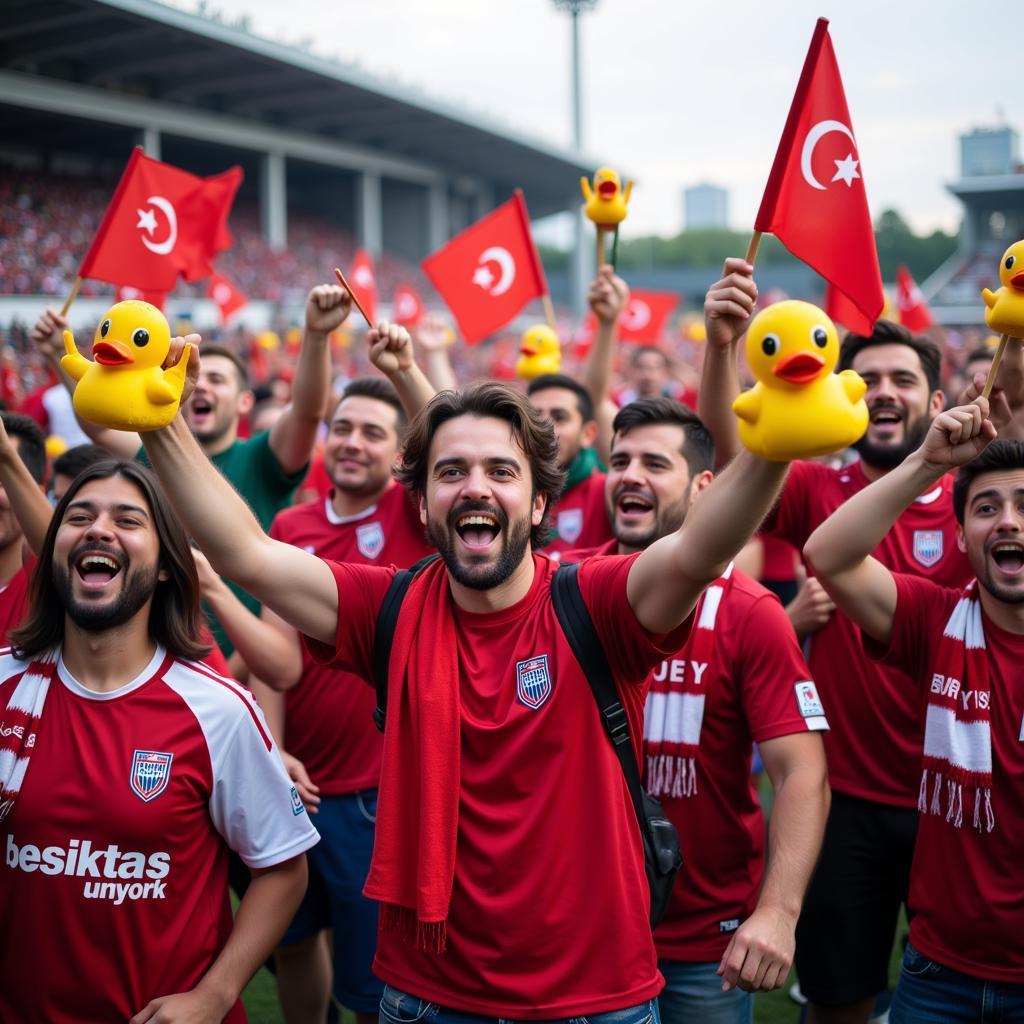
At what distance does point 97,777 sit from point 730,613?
1635mm

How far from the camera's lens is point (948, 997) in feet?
9.19

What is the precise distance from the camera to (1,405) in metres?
10.3

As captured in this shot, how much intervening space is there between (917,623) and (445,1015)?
153cm

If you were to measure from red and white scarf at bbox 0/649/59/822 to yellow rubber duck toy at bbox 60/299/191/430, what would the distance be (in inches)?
31.3

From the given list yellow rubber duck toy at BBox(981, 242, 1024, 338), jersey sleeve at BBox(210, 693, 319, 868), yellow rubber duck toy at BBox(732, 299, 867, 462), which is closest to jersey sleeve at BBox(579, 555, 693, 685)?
yellow rubber duck toy at BBox(732, 299, 867, 462)

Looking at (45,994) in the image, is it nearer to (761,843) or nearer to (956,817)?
(761,843)

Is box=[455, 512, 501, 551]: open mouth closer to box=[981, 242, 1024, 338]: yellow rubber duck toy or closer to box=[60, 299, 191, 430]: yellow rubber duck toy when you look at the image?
box=[60, 299, 191, 430]: yellow rubber duck toy

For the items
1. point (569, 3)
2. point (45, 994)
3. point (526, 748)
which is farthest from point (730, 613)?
point (569, 3)

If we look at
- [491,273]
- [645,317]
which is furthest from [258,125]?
[491,273]

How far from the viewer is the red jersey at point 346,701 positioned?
388 cm

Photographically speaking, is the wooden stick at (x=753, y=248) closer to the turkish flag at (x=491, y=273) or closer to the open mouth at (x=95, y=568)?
the open mouth at (x=95, y=568)

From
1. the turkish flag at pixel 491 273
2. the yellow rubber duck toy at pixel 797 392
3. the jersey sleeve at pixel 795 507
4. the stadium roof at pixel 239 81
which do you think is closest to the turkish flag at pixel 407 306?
the turkish flag at pixel 491 273

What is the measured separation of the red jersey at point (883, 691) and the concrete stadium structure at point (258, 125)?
2491cm

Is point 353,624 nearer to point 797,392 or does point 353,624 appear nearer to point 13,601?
point 797,392
